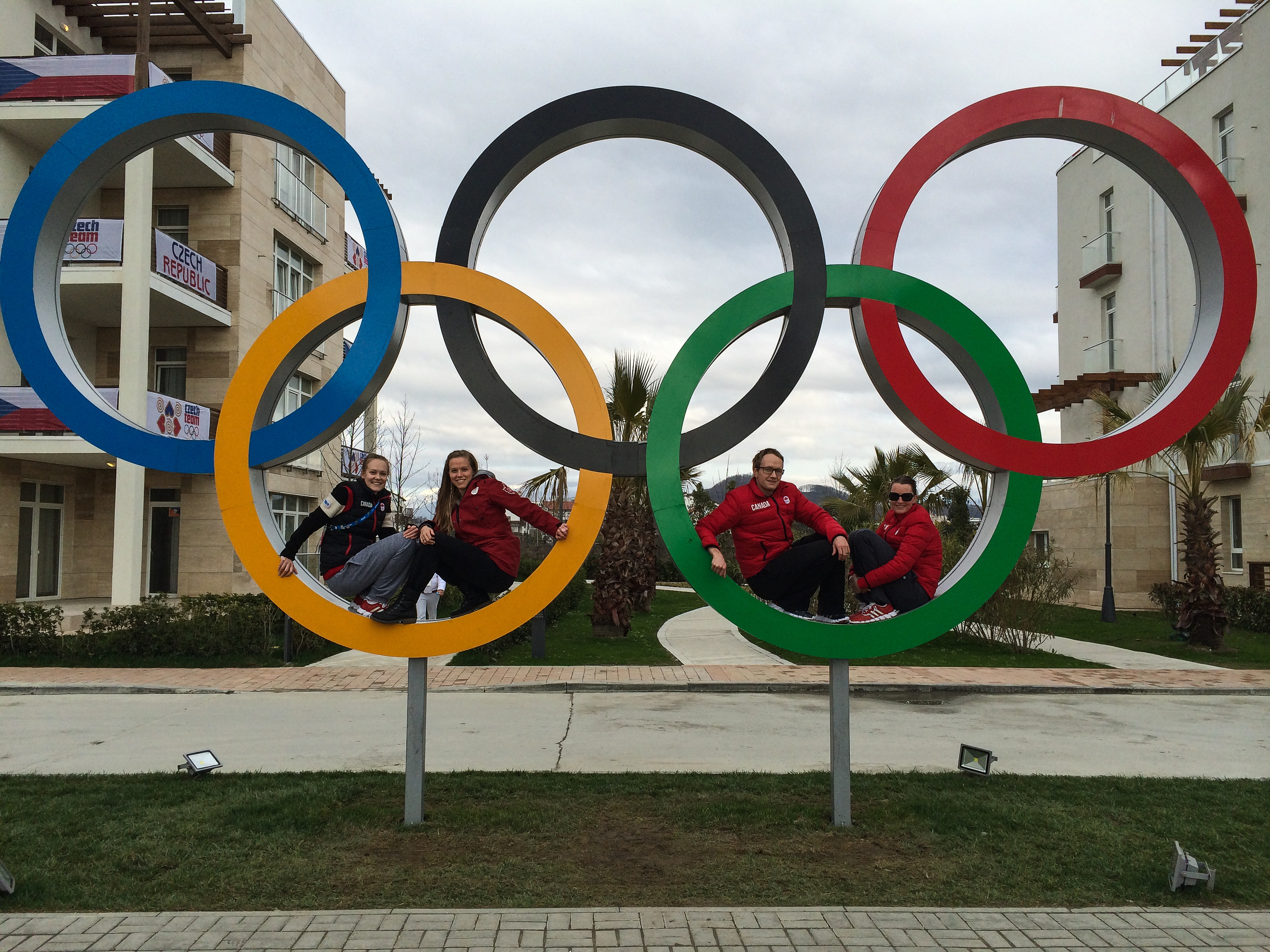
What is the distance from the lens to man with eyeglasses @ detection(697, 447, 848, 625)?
5902 millimetres

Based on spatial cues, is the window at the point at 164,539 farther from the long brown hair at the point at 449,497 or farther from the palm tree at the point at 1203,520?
the palm tree at the point at 1203,520

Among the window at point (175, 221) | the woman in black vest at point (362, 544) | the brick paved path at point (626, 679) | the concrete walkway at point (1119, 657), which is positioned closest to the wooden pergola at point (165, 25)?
the window at point (175, 221)

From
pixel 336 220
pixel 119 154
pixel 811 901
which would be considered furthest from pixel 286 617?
pixel 336 220

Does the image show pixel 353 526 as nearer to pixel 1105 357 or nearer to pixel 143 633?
pixel 143 633

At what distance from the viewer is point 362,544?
19.9 ft

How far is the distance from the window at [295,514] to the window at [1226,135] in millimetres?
25037

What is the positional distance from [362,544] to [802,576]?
116 inches

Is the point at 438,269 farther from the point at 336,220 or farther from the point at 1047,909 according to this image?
the point at 336,220

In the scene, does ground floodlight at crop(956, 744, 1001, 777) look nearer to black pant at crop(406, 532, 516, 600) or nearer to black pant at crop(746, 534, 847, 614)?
black pant at crop(746, 534, 847, 614)

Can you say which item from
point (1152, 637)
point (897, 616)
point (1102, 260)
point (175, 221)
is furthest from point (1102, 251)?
point (175, 221)

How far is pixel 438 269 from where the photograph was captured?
5.97 m

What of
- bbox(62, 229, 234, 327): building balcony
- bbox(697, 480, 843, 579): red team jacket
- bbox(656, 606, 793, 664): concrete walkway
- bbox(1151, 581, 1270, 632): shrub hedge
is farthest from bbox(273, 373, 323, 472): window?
bbox(1151, 581, 1270, 632): shrub hedge

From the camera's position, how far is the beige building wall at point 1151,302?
21.2 metres

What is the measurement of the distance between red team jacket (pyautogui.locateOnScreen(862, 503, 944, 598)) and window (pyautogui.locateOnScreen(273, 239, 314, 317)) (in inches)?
824
